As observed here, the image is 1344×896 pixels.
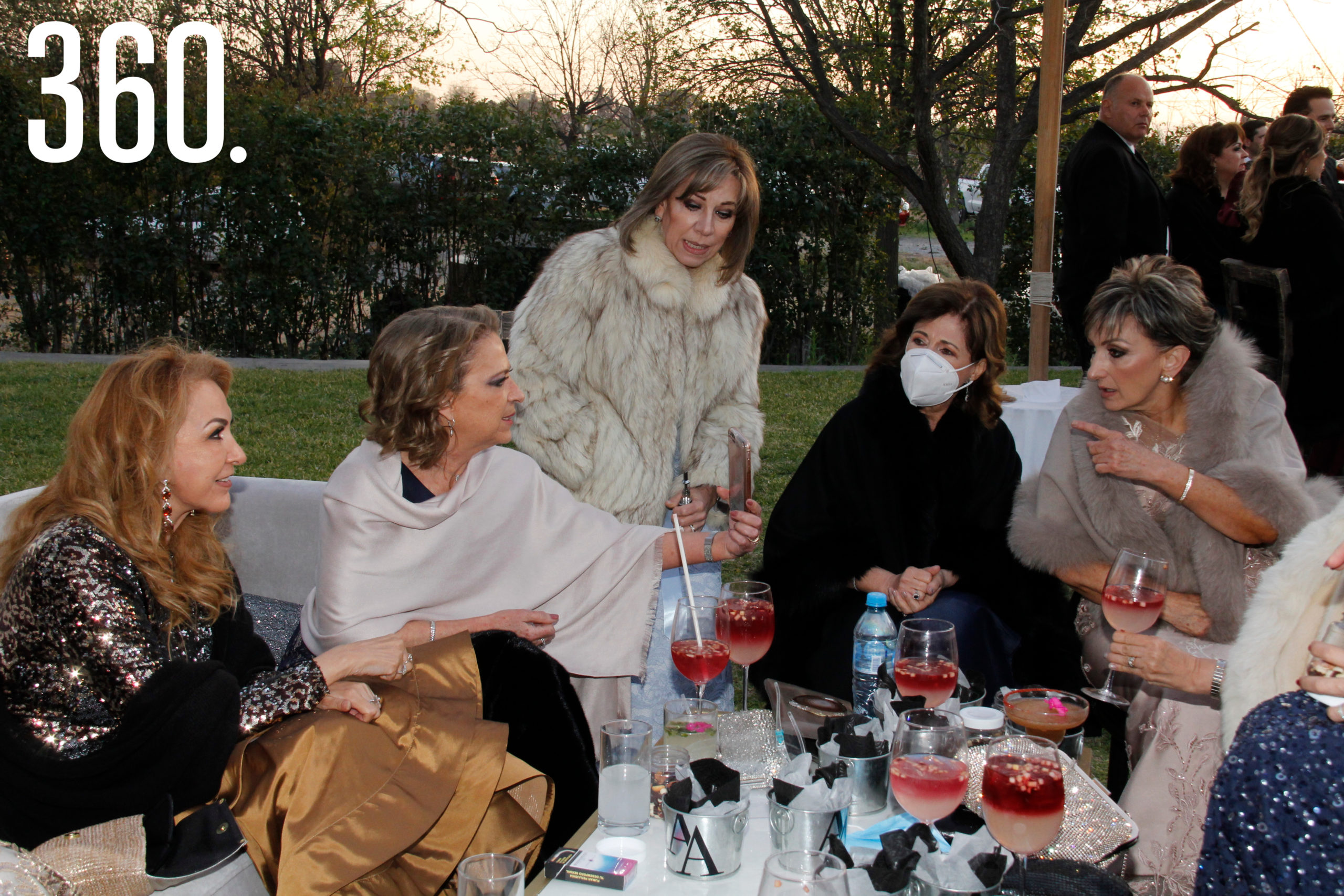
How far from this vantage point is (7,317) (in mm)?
9797

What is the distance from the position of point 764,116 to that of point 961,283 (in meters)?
7.80

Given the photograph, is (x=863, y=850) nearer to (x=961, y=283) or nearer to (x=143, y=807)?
(x=143, y=807)

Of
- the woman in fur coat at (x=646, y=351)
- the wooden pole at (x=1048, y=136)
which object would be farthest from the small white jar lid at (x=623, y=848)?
the wooden pole at (x=1048, y=136)

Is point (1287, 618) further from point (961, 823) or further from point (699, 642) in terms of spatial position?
point (699, 642)

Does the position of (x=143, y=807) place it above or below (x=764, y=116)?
below

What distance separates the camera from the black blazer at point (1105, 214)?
5160 mm

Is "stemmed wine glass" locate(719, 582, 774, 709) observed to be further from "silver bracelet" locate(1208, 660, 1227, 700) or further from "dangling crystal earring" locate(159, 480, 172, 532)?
"dangling crystal earring" locate(159, 480, 172, 532)

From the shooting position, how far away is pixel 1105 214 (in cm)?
518

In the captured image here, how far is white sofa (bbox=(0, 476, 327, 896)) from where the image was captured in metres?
3.49

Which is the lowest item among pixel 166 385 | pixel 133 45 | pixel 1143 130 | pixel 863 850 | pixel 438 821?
pixel 438 821

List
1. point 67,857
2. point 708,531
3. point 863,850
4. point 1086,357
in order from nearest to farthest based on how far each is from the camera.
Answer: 1. point 863,850
2. point 67,857
3. point 708,531
4. point 1086,357

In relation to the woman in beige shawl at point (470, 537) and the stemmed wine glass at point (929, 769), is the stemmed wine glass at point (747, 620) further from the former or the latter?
the woman in beige shawl at point (470, 537)

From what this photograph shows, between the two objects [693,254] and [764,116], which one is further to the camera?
[764,116]

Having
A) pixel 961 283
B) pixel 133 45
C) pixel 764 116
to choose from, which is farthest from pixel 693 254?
pixel 133 45
